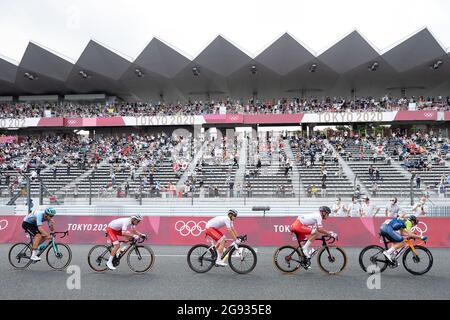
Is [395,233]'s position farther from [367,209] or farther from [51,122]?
[51,122]

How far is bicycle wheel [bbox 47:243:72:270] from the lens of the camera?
934 cm

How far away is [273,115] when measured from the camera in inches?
1345

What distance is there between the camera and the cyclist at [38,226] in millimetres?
9281

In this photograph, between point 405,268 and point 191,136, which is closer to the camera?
point 405,268

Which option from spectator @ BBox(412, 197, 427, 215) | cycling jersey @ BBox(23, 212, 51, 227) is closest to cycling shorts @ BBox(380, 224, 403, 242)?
cycling jersey @ BBox(23, 212, 51, 227)

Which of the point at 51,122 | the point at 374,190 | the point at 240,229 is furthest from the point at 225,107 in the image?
the point at 240,229

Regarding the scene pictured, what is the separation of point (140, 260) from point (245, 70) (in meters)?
27.8

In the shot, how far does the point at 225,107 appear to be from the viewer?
113ft

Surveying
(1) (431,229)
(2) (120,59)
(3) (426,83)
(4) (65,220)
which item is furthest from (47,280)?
(3) (426,83)

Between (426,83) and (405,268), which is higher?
(426,83)

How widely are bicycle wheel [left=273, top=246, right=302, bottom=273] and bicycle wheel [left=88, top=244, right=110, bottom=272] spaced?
3.72m
